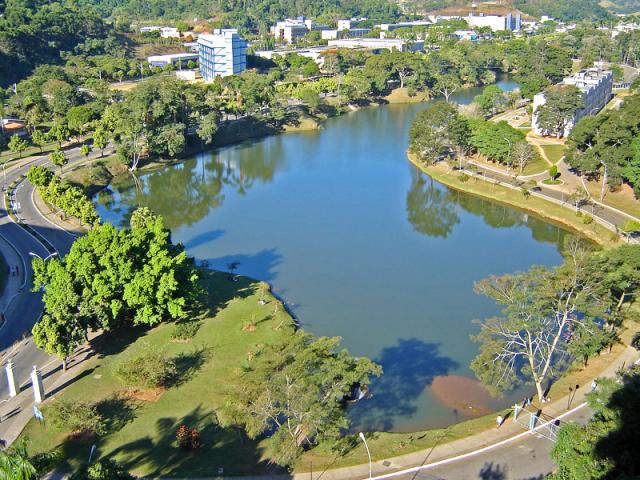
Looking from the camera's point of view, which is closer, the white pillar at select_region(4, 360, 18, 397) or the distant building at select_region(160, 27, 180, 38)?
the white pillar at select_region(4, 360, 18, 397)

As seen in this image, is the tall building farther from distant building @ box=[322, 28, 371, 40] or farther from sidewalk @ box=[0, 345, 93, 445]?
sidewalk @ box=[0, 345, 93, 445]

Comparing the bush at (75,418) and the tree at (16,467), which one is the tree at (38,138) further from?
the tree at (16,467)

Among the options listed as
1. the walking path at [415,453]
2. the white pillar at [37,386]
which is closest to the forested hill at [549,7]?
the walking path at [415,453]

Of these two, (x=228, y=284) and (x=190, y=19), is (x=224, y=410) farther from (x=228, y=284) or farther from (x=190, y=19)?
(x=190, y=19)

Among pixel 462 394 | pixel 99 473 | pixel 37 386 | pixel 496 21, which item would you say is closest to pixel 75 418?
pixel 37 386

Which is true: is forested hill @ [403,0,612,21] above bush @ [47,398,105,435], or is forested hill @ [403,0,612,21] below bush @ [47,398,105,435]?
above

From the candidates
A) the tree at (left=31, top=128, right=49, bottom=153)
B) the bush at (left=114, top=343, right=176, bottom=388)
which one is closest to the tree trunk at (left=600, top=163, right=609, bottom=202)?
the bush at (left=114, top=343, right=176, bottom=388)
